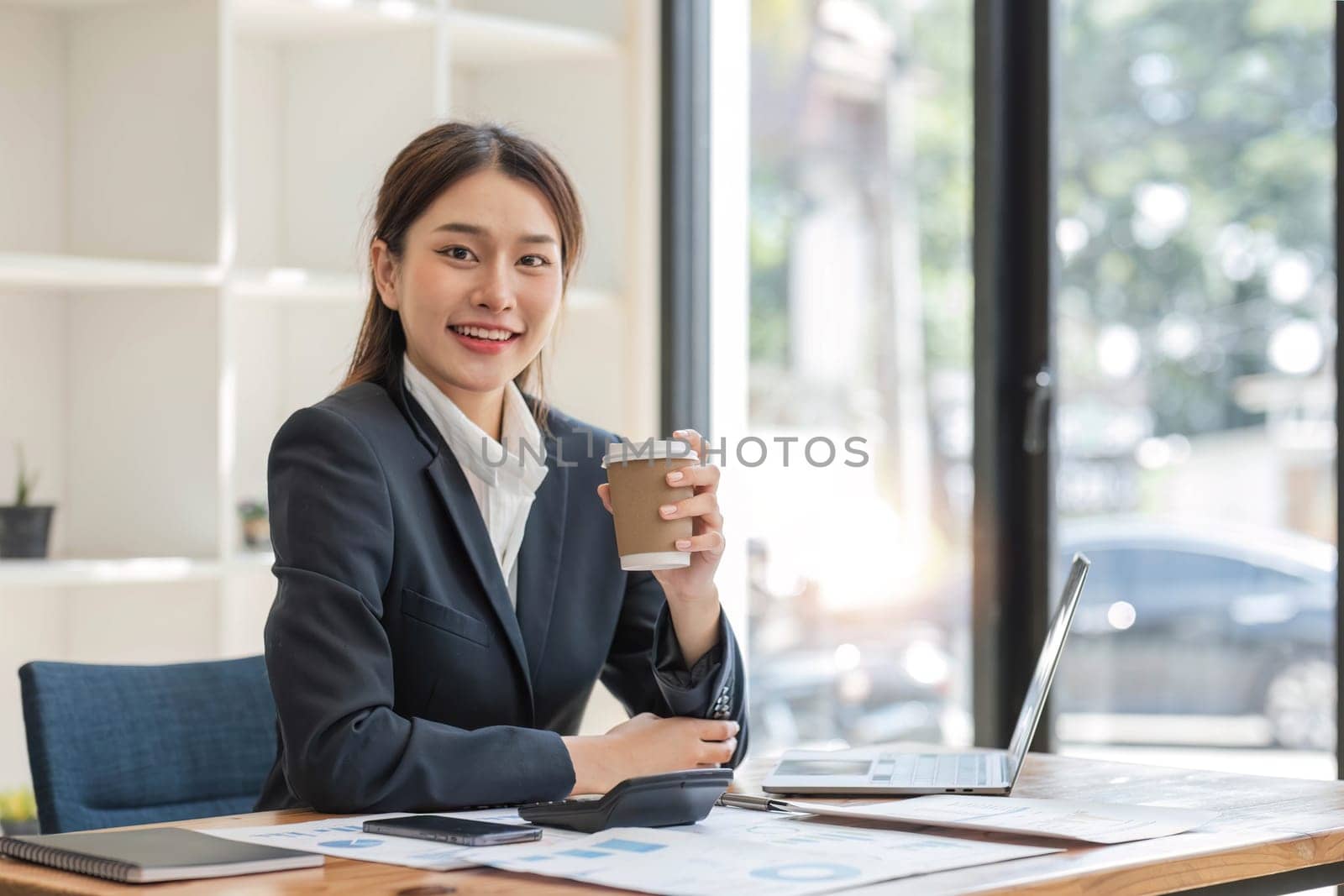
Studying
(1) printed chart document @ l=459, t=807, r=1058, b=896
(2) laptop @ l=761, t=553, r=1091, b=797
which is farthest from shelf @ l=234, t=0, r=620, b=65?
(1) printed chart document @ l=459, t=807, r=1058, b=896

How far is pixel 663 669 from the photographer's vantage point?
1.78 meters

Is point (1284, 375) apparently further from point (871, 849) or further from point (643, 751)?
point (871, 849)

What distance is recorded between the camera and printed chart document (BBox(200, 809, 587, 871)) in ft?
3.95

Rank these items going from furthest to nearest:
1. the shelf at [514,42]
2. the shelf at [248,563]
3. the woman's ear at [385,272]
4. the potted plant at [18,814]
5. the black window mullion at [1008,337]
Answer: the shelf at [514,42] → the black window mullion at [1008,337] → the shelf at [248,563] → the potted plant at [18,814] → the woman's ear at [385,272]

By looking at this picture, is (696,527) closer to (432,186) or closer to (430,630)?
(430,630)

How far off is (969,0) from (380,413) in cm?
172

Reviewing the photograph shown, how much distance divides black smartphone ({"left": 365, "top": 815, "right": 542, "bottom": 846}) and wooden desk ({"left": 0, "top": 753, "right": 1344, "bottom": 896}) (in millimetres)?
78

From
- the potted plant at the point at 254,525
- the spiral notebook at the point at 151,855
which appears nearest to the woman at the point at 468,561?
the spiral notebook at the point at 151,855

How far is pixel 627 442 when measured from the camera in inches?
62.3

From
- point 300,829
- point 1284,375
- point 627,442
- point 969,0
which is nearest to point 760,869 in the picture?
point 300,829

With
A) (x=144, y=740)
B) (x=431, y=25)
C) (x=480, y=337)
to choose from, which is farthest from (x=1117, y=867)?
(x=431, y=25)

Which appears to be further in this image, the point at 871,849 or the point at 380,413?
the point at 380,413

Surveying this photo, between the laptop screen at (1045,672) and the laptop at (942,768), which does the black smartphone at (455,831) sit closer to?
the laptop at (942,768)

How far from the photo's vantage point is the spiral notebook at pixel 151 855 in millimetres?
1133
